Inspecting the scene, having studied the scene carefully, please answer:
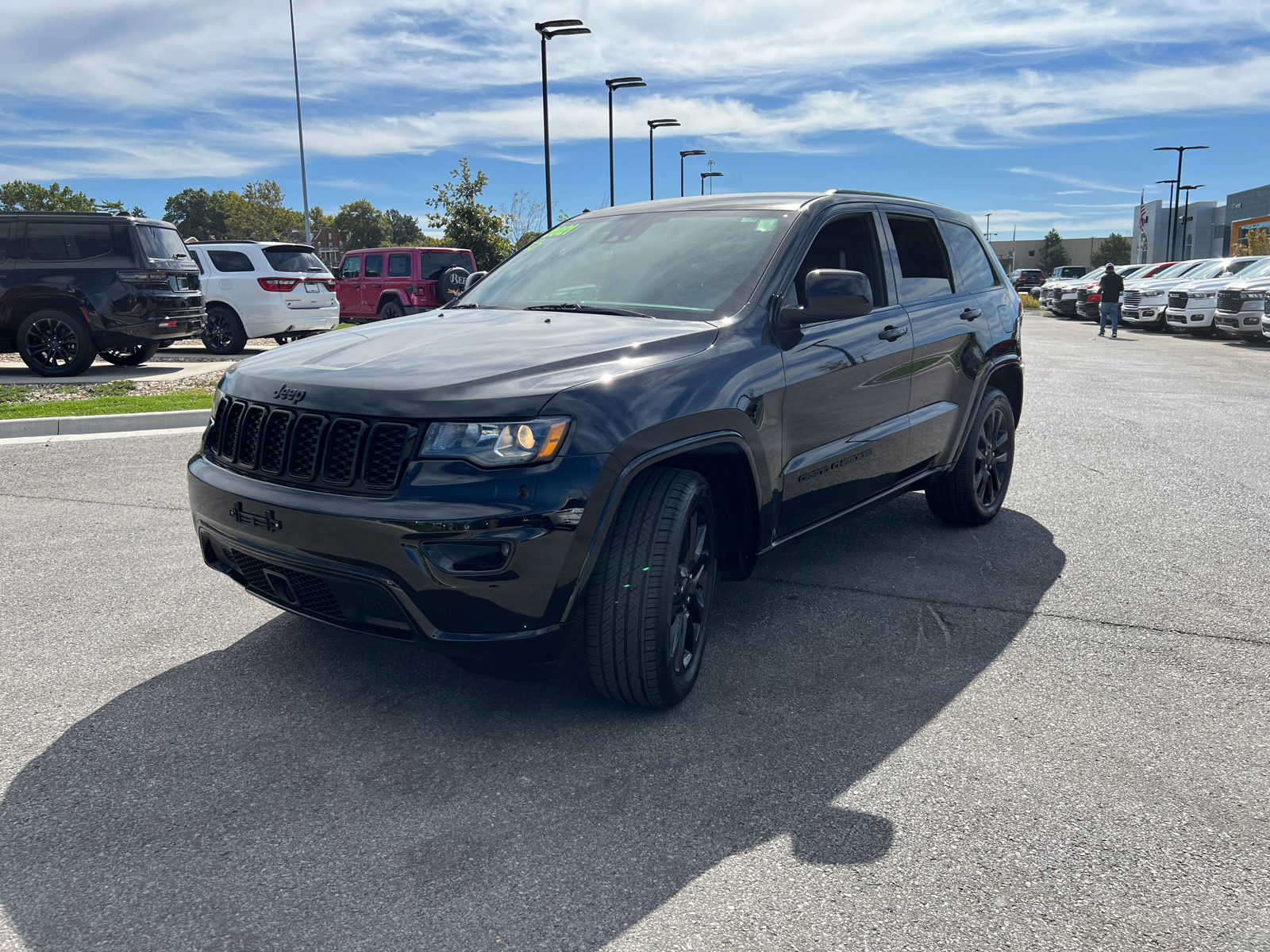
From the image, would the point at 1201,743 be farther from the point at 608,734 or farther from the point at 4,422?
the point at 4,422

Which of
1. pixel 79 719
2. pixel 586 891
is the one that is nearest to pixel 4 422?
pixel 79 719

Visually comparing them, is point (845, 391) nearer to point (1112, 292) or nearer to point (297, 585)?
point (297, 585)

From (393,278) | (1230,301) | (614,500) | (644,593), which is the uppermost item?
(393,278)

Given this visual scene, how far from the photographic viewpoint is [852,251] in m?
4.61

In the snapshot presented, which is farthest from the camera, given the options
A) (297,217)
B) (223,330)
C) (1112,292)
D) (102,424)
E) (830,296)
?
(297,217)

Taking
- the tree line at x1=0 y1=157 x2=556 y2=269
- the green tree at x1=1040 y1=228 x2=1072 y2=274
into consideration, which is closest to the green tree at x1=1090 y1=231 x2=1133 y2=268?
the green tree at x1=1040 y1=228 x2=1072 y2=274

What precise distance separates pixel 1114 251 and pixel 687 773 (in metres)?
122

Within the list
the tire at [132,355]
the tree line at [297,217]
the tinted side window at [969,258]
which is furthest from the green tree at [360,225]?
the tinted side window at [969,258]

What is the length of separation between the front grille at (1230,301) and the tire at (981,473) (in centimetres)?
1852

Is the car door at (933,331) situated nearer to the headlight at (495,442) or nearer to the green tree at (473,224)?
the headlight at (495,442)

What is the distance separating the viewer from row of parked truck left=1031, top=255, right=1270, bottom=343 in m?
21.2

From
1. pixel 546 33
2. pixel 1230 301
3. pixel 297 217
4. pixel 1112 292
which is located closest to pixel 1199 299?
pixel 1112 292

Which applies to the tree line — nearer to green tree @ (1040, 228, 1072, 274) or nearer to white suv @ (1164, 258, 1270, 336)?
white suv @ (1164, 258, 1270, 336)

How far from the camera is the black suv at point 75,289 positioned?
40.7 feet
